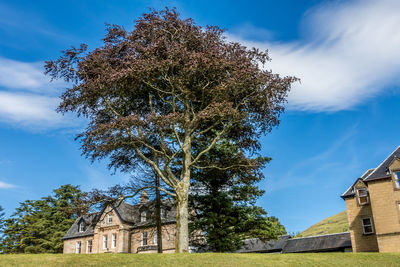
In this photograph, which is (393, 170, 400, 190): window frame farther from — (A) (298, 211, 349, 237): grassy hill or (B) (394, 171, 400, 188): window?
(A) (298, 211, 349, 237): grassy hill

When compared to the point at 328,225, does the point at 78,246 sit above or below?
below

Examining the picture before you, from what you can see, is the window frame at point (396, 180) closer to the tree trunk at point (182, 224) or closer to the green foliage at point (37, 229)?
the tree trunk at point (182, 224)

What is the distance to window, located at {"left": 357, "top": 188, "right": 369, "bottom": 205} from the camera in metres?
33.6

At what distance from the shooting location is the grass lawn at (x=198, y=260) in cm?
1516

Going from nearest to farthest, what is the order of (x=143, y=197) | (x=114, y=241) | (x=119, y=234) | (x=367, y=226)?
(x=143, y=197), (x=367, y=226), (x=119, y=234), (x=114, y=241)

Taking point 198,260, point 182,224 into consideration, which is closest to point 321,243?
point 182,224

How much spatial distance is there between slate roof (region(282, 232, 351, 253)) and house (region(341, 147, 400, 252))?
16.9 feet

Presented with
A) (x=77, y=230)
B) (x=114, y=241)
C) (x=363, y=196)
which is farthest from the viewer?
(x=77, y=230)

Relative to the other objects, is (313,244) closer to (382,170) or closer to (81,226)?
(382,170)

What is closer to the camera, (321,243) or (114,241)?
(321,243)

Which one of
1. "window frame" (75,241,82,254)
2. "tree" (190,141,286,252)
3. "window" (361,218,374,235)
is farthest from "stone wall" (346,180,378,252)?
"window frame" (75,241,82,254)

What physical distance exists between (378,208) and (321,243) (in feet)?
40.2

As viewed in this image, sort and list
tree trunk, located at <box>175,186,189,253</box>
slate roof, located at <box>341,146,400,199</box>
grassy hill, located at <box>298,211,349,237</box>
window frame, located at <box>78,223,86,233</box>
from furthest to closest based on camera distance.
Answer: grassy hill, located at <box>298,211,349,237</box>
window frame, located at <box>78,223,86,233</box>
slate roof, located at <box>341,146,400,199</box>
tree trunk, located at <box>175,186,189,253</box>

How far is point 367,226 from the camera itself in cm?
3303
